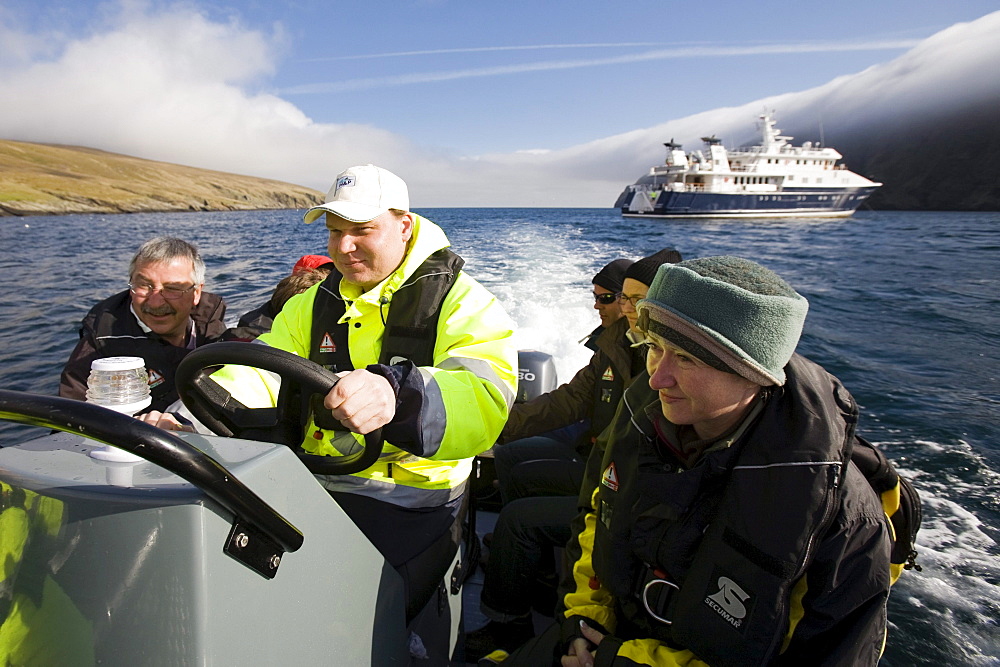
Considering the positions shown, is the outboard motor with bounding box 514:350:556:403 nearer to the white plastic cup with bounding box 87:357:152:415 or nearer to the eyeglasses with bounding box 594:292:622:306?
the eyeglasses with bounding box 594:292:622:306

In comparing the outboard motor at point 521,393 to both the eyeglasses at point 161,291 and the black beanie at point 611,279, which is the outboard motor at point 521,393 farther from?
the eyeglasses at point 161,291

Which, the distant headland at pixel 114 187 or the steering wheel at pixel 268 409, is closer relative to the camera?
the steering wheel at pixel 268 409

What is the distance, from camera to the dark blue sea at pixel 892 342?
8.57 feet

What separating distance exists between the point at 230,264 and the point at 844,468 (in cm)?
1393

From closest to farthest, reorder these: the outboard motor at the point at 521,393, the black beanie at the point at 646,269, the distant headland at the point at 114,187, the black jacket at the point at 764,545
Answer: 1. the black jacket at the point at 764,545
2. the black beanie at the point at 646,269
3. the outboard motor at the point at 521,393
4. the distant headland at the point at 114,187

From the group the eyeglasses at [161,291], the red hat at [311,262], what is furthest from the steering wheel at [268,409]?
the red hat at [311,262]

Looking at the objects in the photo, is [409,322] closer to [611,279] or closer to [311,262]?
[611,279]

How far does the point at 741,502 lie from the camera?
1.18m

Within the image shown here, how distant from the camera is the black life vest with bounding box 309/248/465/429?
161 centimetres

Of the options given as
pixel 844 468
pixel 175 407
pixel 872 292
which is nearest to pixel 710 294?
pixel 844 468

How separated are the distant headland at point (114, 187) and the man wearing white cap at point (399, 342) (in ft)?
212

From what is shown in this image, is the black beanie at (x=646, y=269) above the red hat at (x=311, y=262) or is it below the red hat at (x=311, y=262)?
above

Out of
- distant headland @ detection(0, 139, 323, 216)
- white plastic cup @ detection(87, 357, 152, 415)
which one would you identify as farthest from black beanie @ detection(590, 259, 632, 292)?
distant headland @ detection(0, 139, 323, 216)

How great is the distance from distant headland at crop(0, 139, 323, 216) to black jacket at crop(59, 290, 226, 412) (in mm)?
63126
